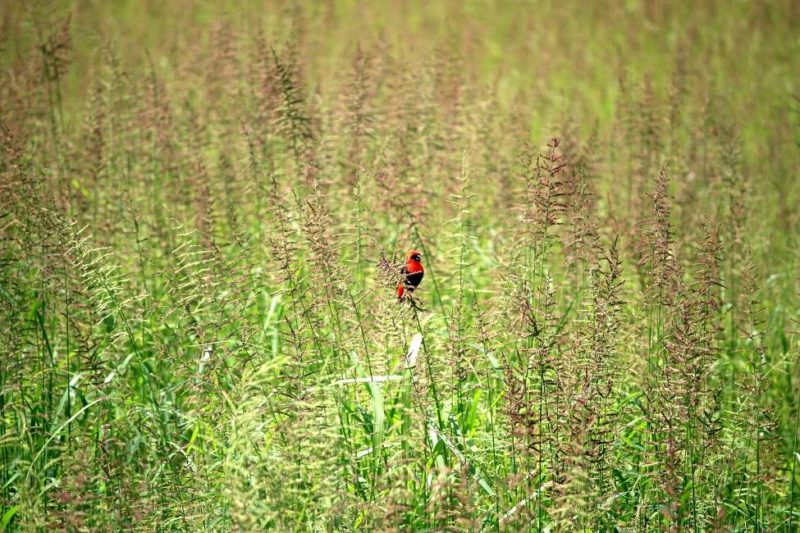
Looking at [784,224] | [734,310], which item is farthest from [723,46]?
[734,310]

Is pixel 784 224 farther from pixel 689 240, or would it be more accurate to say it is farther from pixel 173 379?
pixel 173 379

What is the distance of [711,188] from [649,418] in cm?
365

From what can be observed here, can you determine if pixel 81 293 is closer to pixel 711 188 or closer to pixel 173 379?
pixel 173 379

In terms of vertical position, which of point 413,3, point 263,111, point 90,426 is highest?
point 413,3

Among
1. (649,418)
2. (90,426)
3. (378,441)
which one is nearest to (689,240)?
(649,418)

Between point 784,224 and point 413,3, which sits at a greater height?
point 413,3

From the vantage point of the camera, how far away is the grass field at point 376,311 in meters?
3.50

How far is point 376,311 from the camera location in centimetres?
444

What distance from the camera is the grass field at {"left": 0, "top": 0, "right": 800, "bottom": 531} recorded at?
3496 mm

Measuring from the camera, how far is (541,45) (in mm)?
13766

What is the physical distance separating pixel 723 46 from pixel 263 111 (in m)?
8.04

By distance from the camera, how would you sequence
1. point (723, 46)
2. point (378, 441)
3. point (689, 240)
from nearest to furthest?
point (378, 441), point (689, 240), point (723, 46)

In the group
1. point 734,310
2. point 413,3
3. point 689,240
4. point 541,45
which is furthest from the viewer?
point 413,3

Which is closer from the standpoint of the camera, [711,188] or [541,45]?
[711,188]
